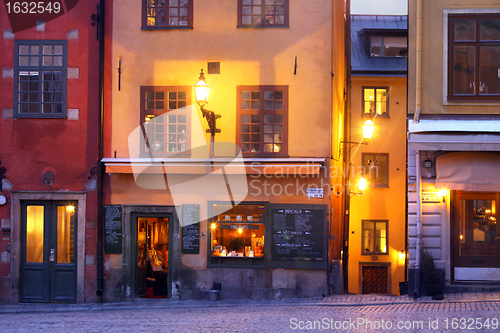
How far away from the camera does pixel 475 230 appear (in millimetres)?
12484

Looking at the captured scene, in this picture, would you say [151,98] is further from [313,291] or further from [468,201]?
[468,201]

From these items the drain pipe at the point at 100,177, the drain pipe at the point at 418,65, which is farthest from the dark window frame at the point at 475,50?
the drain pipe at the point at 100,177

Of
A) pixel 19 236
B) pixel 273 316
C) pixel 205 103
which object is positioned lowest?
pixel 273 316

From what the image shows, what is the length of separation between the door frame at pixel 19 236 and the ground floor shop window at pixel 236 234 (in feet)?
10.9

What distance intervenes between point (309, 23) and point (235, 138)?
11.0 ft

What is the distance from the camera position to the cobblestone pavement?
931 cm

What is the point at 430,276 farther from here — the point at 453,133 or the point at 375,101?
the point at 375,101

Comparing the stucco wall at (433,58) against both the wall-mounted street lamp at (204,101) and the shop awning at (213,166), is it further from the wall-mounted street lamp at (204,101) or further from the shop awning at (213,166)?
the wall-mounted street lamp at (204,101)

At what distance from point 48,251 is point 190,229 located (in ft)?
12.2

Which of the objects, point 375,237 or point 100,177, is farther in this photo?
point 375,237

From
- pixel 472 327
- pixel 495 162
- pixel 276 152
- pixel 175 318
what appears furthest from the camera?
pixel 276 152

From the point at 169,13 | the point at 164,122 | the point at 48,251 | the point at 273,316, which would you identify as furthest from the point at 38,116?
the point at 273,316

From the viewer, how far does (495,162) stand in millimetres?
11727

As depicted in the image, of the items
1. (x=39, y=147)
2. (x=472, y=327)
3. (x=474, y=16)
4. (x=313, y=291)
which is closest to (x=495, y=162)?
(x=474, y=16)
